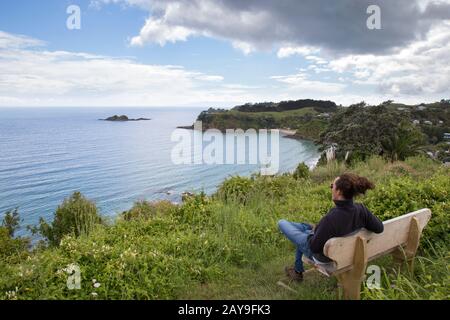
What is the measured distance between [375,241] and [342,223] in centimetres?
47

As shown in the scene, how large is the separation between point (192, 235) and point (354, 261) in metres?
2.39

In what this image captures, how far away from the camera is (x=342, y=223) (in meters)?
3.00

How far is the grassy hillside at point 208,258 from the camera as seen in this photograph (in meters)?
3.22

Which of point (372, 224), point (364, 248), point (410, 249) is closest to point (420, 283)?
point (410, 249)

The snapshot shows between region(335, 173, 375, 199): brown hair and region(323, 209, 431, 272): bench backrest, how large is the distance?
38cm

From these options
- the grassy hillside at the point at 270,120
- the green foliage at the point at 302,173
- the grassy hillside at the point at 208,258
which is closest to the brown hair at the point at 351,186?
the grassy hillside at the point at 208,258

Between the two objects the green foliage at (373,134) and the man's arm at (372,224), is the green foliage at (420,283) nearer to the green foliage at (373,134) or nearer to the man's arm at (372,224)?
the man's arm at (372,224)

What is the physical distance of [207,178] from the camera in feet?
131

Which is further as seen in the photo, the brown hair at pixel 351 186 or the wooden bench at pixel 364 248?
the brown hair at pixel 351 186

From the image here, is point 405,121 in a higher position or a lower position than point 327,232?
higher

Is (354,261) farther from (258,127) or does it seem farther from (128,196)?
(258,127)

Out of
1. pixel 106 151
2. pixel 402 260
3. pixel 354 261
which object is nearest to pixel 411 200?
pixel 402 260

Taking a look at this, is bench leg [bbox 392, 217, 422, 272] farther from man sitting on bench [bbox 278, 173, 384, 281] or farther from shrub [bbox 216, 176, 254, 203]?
shrub [bbox 216, 176, 254, 203]

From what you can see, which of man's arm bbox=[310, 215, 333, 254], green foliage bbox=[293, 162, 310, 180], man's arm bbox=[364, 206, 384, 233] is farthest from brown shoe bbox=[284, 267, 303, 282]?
green foliage bbox=[293, 162, 310, 180]
